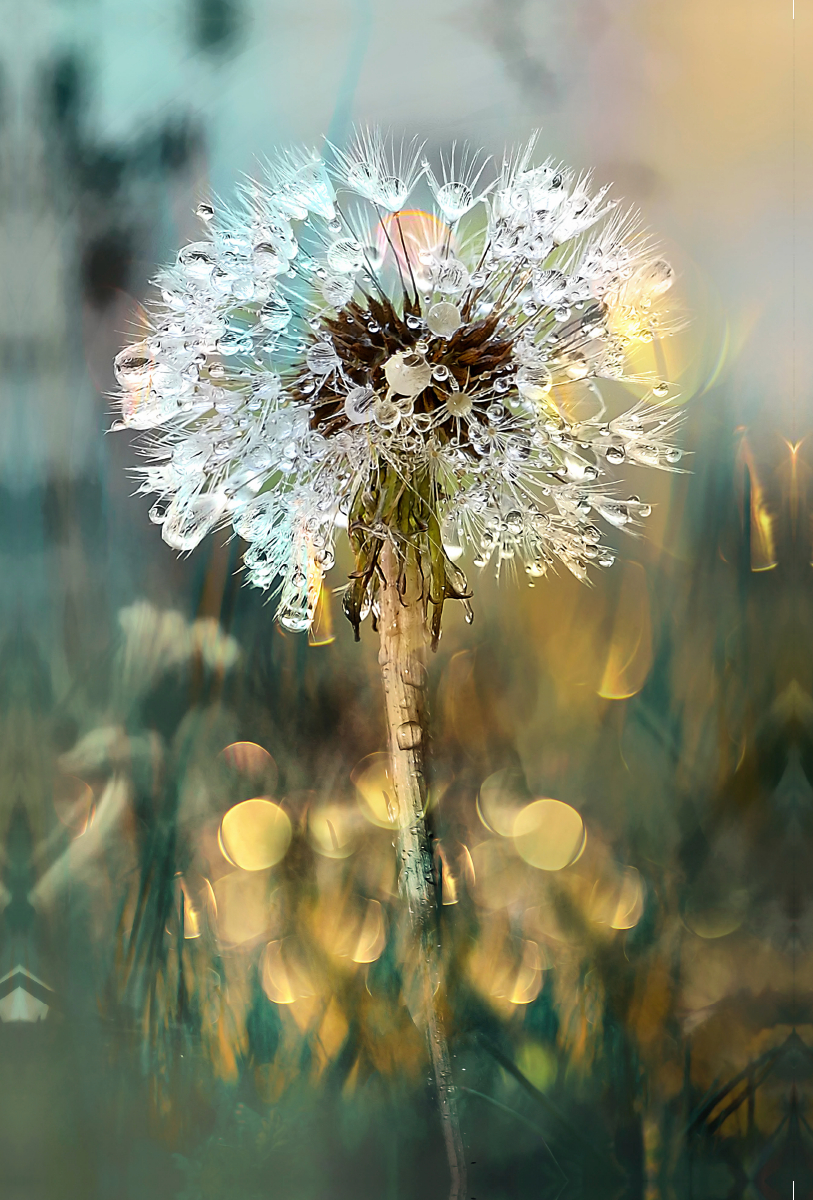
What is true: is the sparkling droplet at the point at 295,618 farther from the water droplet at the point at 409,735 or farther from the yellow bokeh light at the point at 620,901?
the yellow bokeh light at the point at 620,901

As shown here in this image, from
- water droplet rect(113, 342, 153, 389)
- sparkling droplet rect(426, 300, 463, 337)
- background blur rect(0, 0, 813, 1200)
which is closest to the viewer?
sparkling droplet rect(426, 300, 463, 337)

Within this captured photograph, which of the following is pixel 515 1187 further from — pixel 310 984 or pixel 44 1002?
pixel 44 1002

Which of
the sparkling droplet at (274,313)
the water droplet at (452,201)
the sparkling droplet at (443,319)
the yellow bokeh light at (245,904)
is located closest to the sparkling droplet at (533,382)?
the sparkling droplet at (443,319)

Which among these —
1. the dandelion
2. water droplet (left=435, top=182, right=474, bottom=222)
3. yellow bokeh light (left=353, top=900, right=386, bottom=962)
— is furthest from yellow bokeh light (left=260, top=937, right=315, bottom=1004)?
water droplet (left=435, top=182, right=474, bottom=222)

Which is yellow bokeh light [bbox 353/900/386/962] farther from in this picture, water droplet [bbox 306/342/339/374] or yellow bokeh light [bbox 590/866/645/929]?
water droplet [bbox 306/342/339/374]

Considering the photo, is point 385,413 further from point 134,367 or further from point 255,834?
point 255,834

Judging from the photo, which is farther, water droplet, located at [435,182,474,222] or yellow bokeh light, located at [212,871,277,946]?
yellow bokeh light, located at [212,871,277,946]

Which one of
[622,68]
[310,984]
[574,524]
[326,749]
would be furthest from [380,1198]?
[622,68]
